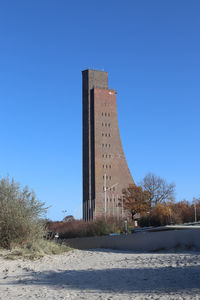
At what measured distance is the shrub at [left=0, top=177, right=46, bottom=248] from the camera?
15.8 meters

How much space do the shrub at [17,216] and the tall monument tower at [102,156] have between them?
52.6 meters

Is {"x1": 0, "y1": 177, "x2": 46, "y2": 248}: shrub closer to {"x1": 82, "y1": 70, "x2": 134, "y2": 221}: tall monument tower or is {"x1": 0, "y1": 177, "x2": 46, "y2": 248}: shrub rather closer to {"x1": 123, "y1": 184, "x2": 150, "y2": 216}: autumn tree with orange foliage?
{"x1": 123, "y1": 184, "x2": 150, "y2": 216}: autumn tree with orange foliage

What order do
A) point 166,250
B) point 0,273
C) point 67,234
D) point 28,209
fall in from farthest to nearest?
point 67,234 < point 28,209 < point 166,250 < point 0,273

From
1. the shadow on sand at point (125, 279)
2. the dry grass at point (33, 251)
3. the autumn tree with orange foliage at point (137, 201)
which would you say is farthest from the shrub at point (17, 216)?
the autumn tree with orange foliage at point (137, 201)

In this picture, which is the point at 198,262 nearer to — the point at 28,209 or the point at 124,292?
the point at 124,292

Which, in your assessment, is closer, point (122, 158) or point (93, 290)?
point (93, 290)

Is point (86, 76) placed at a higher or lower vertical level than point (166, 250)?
higher

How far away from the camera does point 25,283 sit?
32.6 feet

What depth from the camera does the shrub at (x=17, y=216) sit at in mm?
15820

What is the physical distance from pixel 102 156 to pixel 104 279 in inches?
2492

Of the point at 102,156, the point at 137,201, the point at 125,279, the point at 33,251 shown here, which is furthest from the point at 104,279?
the point at 102,156

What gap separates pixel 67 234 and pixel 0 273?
60.7ft

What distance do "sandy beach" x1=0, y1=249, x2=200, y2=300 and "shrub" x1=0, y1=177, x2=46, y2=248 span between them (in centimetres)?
241

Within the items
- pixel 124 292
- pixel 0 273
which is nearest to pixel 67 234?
pixel 0 273
